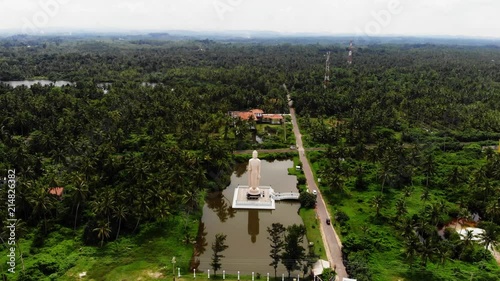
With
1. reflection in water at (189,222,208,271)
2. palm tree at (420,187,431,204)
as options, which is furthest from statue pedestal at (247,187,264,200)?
palm tree at (420,187,431,204)

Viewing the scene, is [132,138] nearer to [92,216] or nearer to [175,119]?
[175,119]

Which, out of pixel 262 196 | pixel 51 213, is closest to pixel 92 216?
pixel 51 213

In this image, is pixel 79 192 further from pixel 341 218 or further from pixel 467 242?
pixel 467 242

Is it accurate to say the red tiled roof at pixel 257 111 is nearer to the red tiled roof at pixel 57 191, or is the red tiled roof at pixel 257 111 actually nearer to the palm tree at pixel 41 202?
the red tiled roof at pixel 57 191

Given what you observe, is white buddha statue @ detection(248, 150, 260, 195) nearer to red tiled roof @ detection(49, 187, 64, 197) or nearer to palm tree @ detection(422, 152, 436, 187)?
red tiled roof @ detection(49, 187, 64, 197)

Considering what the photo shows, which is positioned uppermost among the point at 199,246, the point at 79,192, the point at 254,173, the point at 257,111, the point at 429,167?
the point at 257,111

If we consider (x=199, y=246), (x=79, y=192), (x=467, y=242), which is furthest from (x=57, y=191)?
(x=467, y=242)
